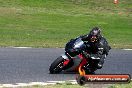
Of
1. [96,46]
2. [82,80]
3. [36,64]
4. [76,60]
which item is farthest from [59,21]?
[82,80]

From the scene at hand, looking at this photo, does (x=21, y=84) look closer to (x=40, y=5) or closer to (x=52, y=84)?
(x=52, y=84)

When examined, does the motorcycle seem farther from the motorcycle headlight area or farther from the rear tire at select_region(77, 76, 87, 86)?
the rear tire at select_region(77, 76, 87, 86)

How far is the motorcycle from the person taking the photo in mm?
13469

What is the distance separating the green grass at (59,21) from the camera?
74.5 ft

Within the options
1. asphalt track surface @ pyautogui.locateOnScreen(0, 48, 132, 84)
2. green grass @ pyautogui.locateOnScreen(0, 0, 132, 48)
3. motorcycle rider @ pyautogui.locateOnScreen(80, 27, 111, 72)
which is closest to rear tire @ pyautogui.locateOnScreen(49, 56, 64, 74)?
asphalt track surface @ pyautogui.locateOnScreen(0, 48, 132, 84)

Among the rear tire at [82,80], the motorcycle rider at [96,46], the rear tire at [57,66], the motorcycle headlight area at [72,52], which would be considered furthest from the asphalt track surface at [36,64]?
the rear tire at [82,80]

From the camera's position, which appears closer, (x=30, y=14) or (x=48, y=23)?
(x=48, y=23)

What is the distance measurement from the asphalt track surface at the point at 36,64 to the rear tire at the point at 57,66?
0.42 feet

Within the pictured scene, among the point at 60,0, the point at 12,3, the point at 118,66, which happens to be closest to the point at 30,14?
the point at 12,3

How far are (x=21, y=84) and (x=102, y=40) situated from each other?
2.52 meters

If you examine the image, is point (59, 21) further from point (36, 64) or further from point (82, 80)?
point (82, 80)

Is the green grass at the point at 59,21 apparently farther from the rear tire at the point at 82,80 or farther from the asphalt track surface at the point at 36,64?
the rear tire at the point at 82,80

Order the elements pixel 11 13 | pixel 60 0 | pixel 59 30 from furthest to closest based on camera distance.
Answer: pixel 60 0
pixel 11 13
pixel 59 30

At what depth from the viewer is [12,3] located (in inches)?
1396
